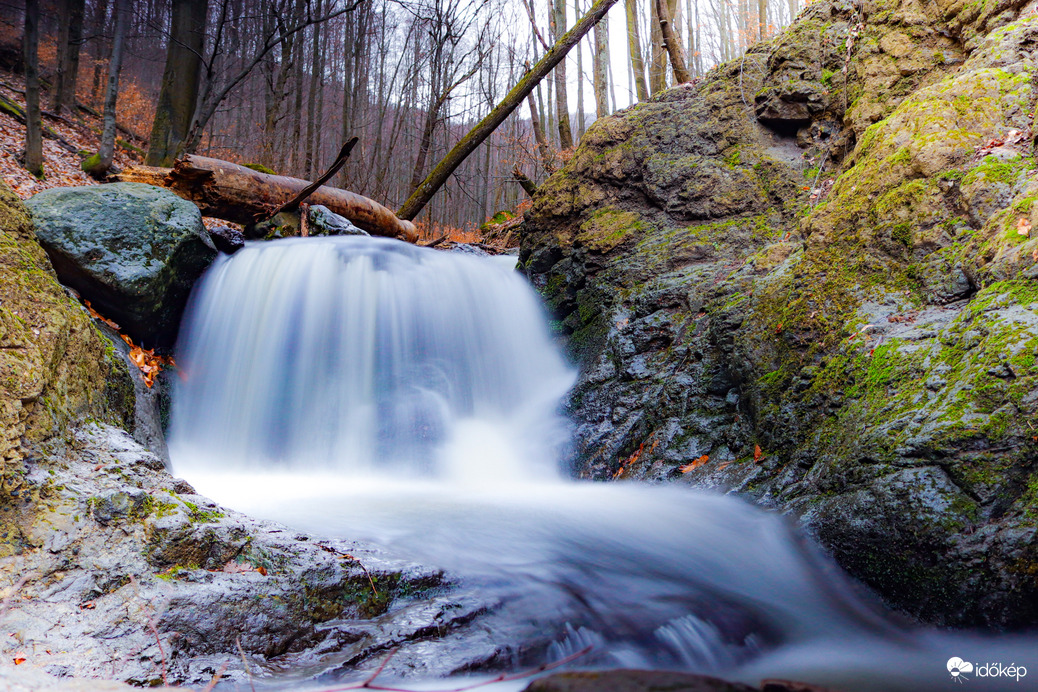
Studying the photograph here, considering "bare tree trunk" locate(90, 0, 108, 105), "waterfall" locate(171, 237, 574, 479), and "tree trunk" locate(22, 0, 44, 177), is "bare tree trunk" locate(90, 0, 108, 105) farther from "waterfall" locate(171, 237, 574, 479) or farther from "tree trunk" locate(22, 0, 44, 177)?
"waterfall" locate(171, 237, 574, 479)

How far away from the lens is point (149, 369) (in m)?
5.74

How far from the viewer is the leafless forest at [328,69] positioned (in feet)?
36.9

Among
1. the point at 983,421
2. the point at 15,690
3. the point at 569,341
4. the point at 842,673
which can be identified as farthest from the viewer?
the point at 569,341

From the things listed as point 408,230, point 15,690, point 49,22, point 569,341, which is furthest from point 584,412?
point 49,22

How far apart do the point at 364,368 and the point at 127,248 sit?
262cm

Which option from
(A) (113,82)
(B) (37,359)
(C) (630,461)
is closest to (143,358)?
(B) (37,359)

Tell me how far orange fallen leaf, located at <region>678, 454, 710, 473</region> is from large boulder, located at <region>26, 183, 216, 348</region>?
535 centimetres

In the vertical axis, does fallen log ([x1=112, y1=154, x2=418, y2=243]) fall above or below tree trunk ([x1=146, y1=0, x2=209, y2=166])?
below

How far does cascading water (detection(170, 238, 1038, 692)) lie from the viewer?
2580 millimetres

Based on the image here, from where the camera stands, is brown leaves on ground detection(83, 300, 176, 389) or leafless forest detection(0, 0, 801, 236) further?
leafless forest detection(0, 0, 801, 236)

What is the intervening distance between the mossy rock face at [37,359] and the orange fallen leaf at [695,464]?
3922mm

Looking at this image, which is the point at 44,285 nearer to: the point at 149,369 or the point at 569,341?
the point at 149,369

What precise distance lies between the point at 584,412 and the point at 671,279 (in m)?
1.63

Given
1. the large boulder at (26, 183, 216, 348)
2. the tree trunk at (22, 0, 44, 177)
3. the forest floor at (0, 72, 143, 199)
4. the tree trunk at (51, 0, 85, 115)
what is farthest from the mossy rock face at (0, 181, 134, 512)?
the tree trunk at (51, 0, 85, 115)
